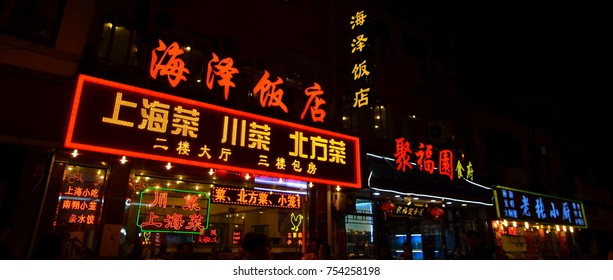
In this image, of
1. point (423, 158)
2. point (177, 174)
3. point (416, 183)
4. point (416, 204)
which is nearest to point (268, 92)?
point (177, 174)

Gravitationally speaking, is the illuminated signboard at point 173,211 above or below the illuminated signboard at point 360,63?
below

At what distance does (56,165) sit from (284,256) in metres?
6.47

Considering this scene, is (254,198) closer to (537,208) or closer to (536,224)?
(537,208)

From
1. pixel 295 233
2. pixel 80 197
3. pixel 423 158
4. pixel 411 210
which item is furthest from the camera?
pixel 411 210

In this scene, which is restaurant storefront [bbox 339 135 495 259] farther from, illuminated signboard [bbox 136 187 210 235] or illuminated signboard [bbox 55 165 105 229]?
illuminated signboard [bbox 55 165 105 229]

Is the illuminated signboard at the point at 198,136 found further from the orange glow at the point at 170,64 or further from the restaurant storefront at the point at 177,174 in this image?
the orange glow at the point at 170,64

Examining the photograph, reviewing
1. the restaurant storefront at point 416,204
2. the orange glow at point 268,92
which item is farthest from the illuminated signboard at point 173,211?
the restaurant storefront at point 416,204

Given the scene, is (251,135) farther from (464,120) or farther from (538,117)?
(538,117)

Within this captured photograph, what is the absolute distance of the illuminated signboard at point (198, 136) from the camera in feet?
25.8

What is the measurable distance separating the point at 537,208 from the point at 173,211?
55.6 ft

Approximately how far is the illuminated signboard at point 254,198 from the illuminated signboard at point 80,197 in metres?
2.86

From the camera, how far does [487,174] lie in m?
17.9

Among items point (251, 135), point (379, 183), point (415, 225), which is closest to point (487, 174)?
point (415, 225)

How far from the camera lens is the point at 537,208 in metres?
18.9
